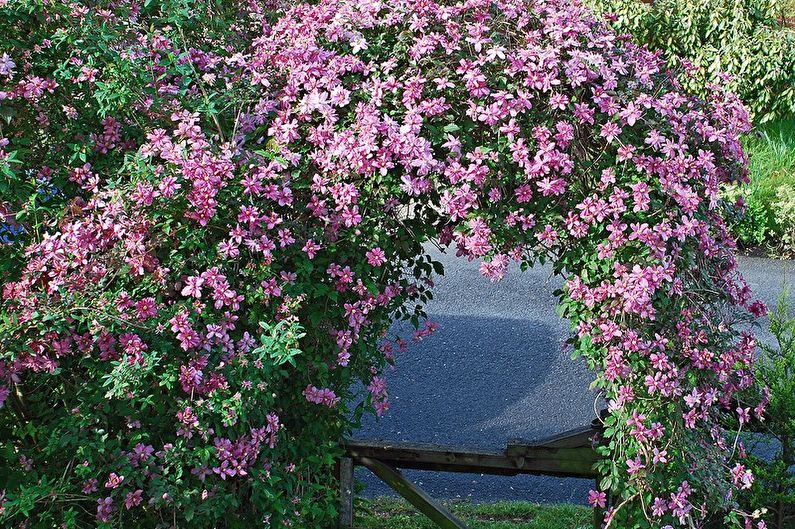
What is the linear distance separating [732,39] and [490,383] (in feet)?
20.4

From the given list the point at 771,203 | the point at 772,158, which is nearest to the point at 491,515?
the point at 771,203

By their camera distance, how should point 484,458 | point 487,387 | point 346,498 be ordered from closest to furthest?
point 346,498, point 484,458, point 487,387

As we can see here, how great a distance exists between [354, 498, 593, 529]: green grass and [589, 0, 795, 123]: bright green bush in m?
6.57

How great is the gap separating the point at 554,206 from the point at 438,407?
11.5 ft

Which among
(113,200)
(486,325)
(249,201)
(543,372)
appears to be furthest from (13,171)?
(486,325)

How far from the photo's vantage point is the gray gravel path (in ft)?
17.8

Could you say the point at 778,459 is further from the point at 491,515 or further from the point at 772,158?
the point at 772,158

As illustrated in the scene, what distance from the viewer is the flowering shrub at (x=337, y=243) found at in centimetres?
264

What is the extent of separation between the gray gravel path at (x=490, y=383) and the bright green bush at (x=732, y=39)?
293 centimetres

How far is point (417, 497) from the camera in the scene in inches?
141

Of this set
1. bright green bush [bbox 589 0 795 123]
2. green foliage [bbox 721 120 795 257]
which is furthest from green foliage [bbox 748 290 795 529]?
bright green bush [bbox 589 0 795 123]

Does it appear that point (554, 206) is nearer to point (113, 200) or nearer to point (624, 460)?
point (624, 460)

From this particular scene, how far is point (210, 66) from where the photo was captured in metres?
3.08

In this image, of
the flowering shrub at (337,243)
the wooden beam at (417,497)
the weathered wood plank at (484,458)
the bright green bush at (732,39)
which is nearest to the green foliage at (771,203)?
the bright green bush at (732,39)
